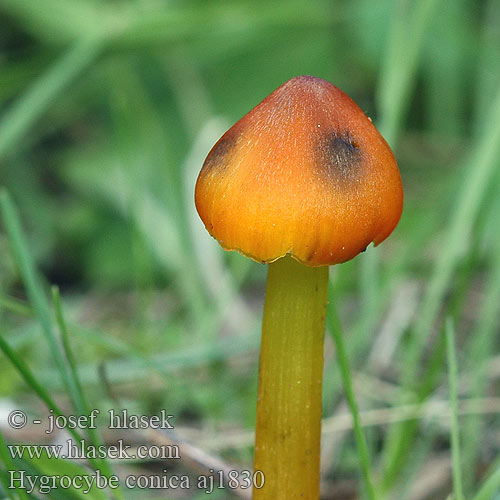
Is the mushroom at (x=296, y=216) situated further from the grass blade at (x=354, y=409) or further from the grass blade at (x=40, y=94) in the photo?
the grass blade at (x=40, y=94)

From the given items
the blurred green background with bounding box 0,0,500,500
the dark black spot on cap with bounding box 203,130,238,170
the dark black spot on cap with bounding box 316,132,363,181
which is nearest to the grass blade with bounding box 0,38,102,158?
the blurred green background with bounding box 0,0,500,500

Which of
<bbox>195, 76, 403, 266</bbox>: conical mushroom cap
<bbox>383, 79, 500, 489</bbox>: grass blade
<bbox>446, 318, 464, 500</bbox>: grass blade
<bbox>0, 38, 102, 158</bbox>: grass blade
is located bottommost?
<bbox>446, 318, 464, 500</bbox>: grass blade

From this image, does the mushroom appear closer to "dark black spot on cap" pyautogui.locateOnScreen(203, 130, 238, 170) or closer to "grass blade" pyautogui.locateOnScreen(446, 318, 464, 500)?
"dark black spot on cap" pyautogui.locateOnScreen(203, 130, 238, 170)

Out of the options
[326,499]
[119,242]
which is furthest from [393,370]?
[119,242]

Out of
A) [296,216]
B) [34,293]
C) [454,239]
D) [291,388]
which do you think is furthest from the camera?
[454,239]

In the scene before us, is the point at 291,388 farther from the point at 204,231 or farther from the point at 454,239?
the point at 204,231

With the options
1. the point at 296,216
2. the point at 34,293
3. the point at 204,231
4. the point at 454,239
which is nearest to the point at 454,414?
the point at 296,216
